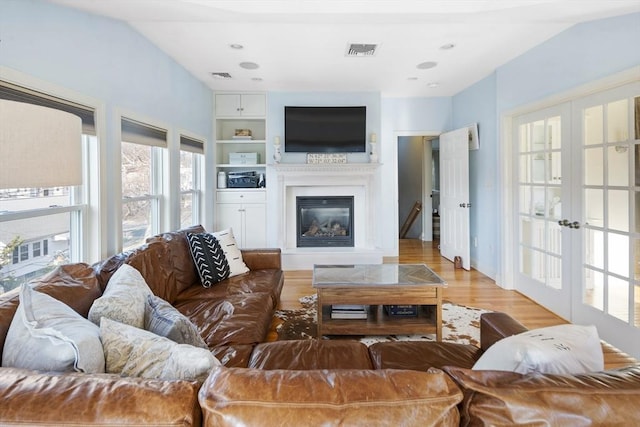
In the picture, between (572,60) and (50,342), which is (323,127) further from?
(50,342)

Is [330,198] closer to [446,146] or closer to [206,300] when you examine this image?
[446,146]

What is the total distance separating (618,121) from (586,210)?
0.75 meters

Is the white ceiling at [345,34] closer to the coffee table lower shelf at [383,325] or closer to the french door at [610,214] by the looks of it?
the french door at [610,214]

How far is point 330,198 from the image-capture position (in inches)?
216

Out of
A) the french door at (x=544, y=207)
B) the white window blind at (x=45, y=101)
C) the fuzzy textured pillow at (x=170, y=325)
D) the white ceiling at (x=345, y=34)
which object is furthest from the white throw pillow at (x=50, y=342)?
the french door at (x=544, y=207)

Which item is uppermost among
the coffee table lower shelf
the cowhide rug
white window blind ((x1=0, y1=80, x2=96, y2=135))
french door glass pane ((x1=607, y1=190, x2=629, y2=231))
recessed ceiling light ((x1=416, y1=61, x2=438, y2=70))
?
recessed ceiling light ((x1=416, y1=61, x2=438, y2=70))

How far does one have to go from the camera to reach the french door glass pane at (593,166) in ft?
9.23

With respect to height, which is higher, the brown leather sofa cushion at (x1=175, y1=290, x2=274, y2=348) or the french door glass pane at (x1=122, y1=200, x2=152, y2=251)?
the french door glass pane at (x1=122, y1=200, x2=152, y2=251)

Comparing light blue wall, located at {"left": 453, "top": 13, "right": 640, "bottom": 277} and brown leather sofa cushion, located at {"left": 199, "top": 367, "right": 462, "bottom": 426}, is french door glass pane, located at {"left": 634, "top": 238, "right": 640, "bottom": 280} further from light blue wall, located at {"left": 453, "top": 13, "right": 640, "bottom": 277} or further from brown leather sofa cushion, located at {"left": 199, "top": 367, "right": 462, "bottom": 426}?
brown leather sofa cushion, located at {"left": 199, "top": 367, "right": 462, "bottom": 426}

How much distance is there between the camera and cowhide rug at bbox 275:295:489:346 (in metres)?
2.78

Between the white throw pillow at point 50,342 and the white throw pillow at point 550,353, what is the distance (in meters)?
1.15

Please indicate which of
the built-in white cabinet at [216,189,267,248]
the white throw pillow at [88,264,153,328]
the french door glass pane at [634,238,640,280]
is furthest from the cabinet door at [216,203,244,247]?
the french door glass pane at [634,238,640,280]

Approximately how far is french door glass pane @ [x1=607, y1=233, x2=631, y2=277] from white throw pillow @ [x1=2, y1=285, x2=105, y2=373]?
3.28 m

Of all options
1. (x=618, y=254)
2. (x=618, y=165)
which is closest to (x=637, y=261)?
(x=618, y=254)
